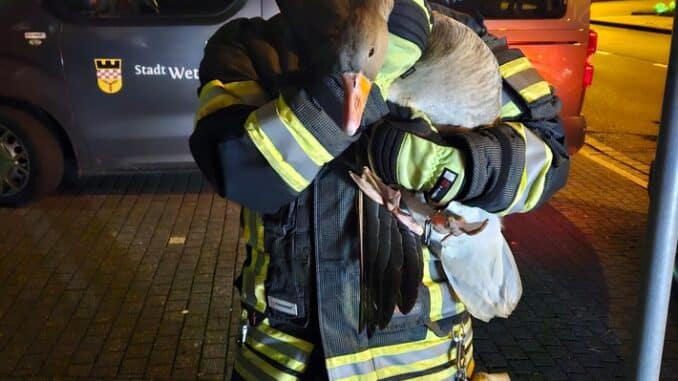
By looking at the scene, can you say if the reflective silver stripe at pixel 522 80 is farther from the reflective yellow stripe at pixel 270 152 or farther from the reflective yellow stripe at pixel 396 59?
the reflective yellow stripe at pixel 270 152

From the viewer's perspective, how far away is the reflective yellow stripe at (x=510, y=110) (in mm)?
1709

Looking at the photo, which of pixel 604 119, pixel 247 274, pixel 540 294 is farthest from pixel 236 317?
pixel 604 119

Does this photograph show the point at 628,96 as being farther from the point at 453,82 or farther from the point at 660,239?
the point at 453,82

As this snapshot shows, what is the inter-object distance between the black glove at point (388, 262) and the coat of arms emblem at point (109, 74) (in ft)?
14.4

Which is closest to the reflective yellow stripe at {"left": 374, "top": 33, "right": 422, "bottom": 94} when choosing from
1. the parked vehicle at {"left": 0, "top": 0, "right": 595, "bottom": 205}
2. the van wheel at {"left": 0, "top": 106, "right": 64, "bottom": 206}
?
the parked vehicle at {"left": 0, "top": 0, "right": 595, "bottom": 205}

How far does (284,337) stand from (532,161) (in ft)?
2.26

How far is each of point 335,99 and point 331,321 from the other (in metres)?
0.54

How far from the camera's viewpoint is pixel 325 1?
1.39 meters

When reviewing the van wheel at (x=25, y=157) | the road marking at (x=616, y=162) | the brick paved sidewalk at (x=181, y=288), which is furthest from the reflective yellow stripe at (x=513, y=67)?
the road marking at (x=616, y=162)

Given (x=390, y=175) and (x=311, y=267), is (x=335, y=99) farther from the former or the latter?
(x=311, y=267)

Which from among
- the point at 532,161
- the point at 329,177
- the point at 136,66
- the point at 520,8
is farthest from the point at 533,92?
the point at 520,8

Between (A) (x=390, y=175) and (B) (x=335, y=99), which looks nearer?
(B) (x=335, y=99)

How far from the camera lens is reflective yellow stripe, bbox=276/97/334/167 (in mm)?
1464

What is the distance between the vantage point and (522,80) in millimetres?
1700
